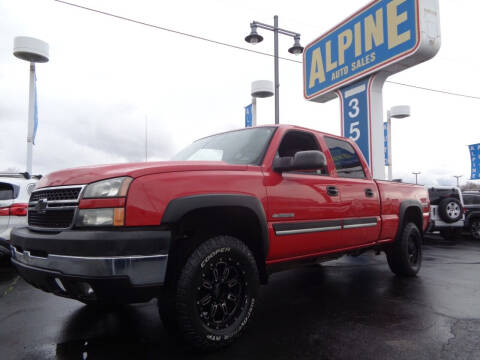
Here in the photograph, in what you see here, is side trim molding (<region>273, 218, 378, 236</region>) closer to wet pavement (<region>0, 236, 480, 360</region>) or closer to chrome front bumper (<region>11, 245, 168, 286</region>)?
wet pavement (<region>0, 236, 480, 360</region>)

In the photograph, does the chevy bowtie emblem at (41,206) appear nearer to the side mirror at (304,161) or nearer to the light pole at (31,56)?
the side mirror at (304,161)

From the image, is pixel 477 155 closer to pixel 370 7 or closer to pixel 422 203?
pixel 370 7

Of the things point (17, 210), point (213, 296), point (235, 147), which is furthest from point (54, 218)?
point (17, 210)

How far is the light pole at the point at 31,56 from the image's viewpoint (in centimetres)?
1126

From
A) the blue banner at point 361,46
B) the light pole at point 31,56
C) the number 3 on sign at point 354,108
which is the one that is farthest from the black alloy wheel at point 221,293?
the light pole at point 31,56

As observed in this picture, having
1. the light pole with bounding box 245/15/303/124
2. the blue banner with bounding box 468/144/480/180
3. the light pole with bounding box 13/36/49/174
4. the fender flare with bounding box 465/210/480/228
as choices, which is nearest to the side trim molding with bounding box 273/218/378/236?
the light pole with bounding box 245/15/303/124

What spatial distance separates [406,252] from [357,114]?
5.16m

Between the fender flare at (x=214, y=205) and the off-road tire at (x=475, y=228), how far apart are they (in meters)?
10.6

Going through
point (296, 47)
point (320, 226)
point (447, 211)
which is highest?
point (296, 47)

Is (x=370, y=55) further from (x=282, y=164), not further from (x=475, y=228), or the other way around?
(x=282, y=164)

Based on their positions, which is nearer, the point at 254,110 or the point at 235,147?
the point at 235,147

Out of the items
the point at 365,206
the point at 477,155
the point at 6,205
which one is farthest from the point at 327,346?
the point at 477,155

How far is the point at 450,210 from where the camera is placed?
10.0m

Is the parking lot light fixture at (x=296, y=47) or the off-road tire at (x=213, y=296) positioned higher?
the parking lot light fixture at (x=296, y=47)
